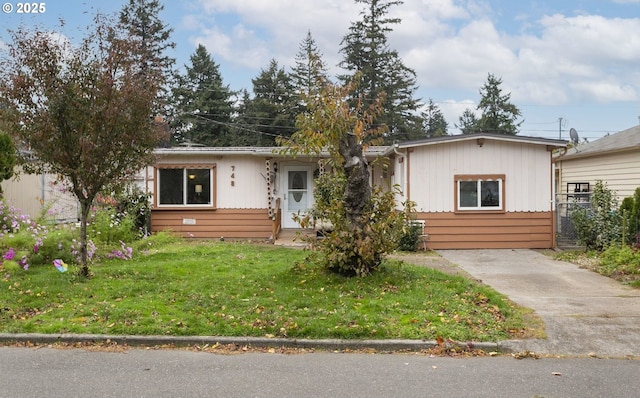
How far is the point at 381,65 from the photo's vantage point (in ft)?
126

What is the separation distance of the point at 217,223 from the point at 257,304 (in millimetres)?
8923

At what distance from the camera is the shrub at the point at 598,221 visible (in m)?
12.5

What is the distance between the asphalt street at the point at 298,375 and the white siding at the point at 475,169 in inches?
342

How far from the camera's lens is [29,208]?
1727 centimetres

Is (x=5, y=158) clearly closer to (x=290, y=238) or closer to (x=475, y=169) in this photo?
(x=290, y=238)

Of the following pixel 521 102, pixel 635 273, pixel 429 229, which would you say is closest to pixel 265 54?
pixel 521 102

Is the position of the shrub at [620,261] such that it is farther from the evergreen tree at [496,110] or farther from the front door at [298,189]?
the evergreen tree at [496,110]

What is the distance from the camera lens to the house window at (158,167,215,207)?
15398 millimetres

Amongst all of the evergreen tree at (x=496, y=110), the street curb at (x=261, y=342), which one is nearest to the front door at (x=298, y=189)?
the street curb at (x=261, y=342)

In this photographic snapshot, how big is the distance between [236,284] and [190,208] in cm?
797

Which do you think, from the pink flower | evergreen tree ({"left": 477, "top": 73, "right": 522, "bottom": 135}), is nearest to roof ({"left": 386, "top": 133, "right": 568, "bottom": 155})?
the pink flower

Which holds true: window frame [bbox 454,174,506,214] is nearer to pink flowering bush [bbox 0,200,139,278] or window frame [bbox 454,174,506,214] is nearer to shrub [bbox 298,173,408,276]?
shrub [bbox 298,173,408,276]

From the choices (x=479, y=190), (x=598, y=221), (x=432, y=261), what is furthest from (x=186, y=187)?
(x=598, y=221)

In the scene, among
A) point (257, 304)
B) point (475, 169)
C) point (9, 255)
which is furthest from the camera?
point (475, 169)
